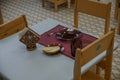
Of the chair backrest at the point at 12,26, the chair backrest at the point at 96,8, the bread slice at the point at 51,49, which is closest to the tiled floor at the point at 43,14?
the chair backrest at the point at 96,8

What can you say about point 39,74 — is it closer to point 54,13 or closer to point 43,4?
point 54,13

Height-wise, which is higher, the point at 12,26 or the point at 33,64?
the point at 12,26

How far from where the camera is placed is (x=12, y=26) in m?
1.91

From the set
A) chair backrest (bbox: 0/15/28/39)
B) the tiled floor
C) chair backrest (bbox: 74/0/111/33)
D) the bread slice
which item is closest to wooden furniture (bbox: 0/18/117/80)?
the bread slice

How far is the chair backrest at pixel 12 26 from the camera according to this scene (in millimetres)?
1865

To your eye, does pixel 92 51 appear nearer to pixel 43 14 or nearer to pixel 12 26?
pixel 12 26

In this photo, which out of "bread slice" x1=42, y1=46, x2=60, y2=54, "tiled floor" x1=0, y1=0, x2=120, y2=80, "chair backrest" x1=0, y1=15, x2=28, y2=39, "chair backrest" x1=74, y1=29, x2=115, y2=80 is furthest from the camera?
"tiled floor" x1=0, y1=0, x2=120, y2=80

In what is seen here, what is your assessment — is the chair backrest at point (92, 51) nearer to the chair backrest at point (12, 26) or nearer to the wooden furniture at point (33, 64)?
the wooden furniture at point (33, 64)

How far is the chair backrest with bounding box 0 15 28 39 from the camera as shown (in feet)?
6.12

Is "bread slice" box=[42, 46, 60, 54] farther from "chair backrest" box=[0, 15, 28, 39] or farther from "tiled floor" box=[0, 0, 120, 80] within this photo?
"tiled floor" box=[0, 0, 120, 80]

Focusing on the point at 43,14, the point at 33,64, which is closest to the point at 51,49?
the point at 33,64

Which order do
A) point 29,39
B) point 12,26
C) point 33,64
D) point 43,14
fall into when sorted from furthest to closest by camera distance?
point 43,14 < point 12,26 < point 29,39 < point 33,64

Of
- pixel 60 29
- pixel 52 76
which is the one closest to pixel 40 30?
pixel 60 29

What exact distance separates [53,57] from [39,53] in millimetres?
118
